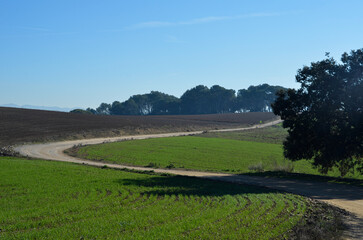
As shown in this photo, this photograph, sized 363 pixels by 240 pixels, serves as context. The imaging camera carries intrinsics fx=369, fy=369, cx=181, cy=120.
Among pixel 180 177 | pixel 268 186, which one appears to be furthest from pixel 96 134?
pixel 268 186

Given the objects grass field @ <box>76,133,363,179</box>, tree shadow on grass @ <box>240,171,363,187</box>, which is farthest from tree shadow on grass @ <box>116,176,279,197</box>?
grass field @ <box>76,133,363,179</box>

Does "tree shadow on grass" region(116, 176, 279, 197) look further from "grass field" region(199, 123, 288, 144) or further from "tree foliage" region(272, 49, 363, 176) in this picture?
"grass field" region(199, 123, 288, 144)

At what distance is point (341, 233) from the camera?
14680 millimetres

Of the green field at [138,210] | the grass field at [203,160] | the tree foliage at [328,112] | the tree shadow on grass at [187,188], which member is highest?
the tree foliage at [328,112]

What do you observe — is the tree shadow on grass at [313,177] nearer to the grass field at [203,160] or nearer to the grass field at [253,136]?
the grass field at [203,160]

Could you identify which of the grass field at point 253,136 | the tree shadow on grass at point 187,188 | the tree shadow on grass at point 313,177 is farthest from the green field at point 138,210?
the grass field at point 253,136

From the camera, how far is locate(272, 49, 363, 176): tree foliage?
3050 centimetres

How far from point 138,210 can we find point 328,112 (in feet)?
69.2

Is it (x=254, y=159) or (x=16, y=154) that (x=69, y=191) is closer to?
(x=16, y=154)

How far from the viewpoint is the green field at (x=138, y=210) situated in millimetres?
13344

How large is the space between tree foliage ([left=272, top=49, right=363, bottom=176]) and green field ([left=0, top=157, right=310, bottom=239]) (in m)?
10.1

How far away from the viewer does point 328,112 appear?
31344mm

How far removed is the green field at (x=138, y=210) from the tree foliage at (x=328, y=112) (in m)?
10.1

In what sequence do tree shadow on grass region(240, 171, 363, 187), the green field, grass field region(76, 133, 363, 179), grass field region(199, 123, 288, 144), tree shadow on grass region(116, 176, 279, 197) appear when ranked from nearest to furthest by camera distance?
the green field
tree shadow on grass region(116, 176, 279, 197)
tree shadow on grass region(240, 171, 363, 187)
grass field region(76, 133, 363, 179)
grass field region(199, 123, 288, 144)
